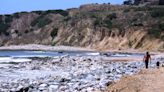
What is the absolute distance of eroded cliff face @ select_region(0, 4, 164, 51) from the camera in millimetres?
94500

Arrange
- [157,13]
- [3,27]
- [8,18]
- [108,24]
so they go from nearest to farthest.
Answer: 1. [157,13]
2. [108,24]
3. [3,27]
4. [8,18]

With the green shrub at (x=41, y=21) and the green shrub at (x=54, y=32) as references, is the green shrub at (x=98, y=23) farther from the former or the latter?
the green shrub at (x=41, y=21)

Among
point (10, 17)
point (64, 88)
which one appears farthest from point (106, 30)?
point (64, 88)

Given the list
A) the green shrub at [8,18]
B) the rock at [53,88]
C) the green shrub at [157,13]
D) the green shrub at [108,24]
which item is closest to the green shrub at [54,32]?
the green shrub at [108,24]

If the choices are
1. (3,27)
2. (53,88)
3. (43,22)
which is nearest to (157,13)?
(43,22)

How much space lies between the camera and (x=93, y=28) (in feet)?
368

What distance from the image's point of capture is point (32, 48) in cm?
11675

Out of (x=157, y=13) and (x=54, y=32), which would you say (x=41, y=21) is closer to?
(x=54, y=32)

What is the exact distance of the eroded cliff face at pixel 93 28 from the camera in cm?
9450

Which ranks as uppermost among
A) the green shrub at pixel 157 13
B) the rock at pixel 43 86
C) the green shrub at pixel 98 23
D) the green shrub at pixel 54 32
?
the green shrub at pixel 157 13

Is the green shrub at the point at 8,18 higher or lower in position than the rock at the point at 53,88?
higher

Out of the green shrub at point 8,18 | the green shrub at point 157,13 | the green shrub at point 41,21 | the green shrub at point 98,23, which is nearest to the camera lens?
the green shrub at point 157,13

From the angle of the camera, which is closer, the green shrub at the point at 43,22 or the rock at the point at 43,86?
the rock at the point at 43,86

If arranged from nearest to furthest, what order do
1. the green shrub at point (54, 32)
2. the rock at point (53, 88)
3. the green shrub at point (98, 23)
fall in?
1. the rock at point (53, 88)
2. the green shrub at point (98, 23)
3. the green shrub at point (54, 32)
